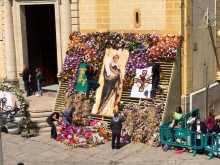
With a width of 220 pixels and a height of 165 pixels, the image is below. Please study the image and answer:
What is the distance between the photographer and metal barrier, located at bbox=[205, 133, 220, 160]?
15.9 metres

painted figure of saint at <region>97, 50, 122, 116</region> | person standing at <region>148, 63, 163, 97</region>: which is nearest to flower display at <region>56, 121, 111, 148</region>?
painted figure of saint at <region>97, 50, 122, 116</region>

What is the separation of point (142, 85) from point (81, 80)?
3.30 meters

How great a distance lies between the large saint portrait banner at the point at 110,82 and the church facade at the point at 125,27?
4.58ft

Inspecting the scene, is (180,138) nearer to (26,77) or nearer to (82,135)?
(82,135)

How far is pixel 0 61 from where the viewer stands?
25.0 m

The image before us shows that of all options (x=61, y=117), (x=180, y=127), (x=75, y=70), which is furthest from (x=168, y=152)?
(x=75, y=70)

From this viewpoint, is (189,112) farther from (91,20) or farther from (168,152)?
(91,20)

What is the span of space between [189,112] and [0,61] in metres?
11.3

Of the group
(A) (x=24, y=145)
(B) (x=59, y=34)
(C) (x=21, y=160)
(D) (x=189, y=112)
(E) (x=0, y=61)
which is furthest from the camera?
(E) (x=0, y=61)

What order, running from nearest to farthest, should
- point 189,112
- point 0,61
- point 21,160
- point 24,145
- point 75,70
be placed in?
1. point 21,160
2. point 24,145
3. point 189,112
4. point 75,70
5. point 0,61

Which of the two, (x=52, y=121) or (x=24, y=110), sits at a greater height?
(x=24, y=110)

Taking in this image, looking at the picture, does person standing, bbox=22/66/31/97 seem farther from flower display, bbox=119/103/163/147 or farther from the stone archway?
flower display, bbox=119/103/163/147

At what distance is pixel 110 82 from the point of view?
20.2 m

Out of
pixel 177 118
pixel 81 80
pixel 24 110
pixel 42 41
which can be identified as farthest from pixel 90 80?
pixel 42 41
